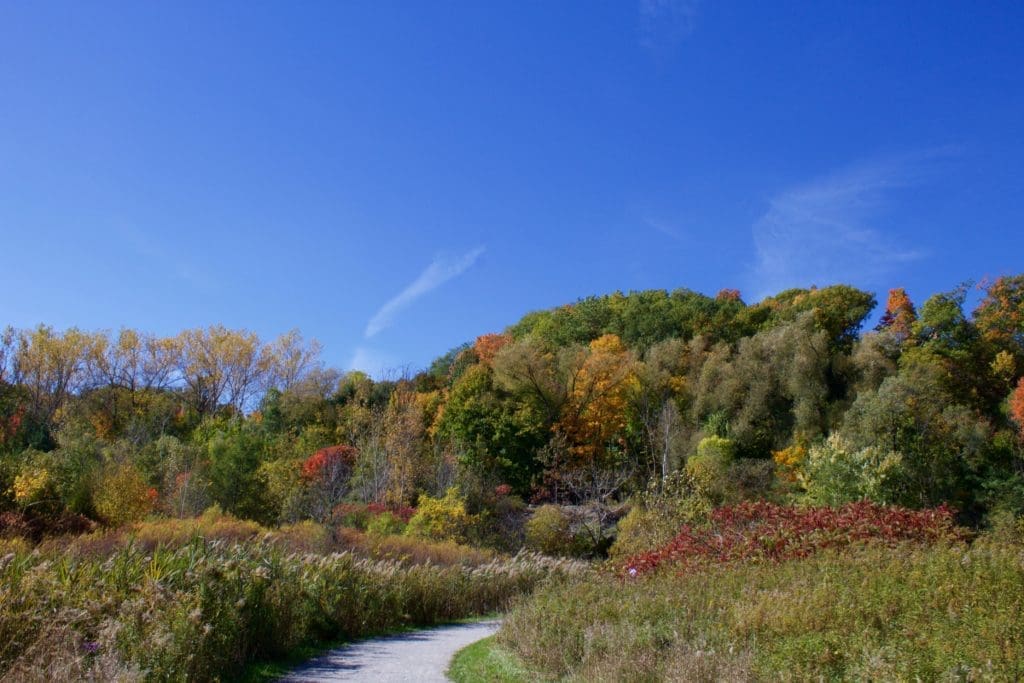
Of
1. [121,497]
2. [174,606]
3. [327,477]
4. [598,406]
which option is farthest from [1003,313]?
[174,606]

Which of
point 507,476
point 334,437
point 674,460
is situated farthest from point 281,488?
point 674,460

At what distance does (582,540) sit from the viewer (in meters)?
24.9

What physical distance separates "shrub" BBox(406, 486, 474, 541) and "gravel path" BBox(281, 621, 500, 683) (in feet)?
31.4

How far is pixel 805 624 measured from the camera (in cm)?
633

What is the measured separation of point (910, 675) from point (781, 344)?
30.6m

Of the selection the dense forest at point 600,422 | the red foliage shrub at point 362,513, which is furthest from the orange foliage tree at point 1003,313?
the red foliage shrub at point 362,513

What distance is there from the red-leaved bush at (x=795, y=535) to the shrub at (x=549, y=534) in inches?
471

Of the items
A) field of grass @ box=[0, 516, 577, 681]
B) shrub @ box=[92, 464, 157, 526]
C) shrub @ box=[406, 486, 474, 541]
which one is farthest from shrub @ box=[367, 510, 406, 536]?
field of grass @ box=[0, 516, 577, 681]

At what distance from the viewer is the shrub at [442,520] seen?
22734mm

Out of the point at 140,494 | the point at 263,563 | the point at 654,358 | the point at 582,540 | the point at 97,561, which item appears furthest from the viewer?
the point at 654,358

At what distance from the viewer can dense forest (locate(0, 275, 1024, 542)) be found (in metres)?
24.4

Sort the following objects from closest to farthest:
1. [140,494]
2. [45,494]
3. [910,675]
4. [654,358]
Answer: [910,675], [45,494], [140,494], [654,358]

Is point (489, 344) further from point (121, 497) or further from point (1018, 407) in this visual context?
point (121, 497)

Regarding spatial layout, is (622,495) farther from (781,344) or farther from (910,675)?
(910,675)
